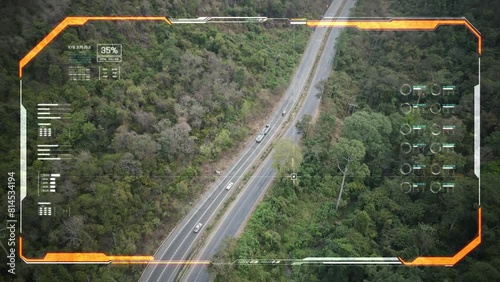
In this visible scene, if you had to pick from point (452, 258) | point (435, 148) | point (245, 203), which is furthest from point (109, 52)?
point (452, 258)

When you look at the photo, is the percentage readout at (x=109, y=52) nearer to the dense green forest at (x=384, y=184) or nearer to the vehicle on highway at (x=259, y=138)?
the vehicle on highway at (x=259, y=138)

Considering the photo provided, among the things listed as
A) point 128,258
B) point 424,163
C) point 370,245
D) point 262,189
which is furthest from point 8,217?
point 424,163

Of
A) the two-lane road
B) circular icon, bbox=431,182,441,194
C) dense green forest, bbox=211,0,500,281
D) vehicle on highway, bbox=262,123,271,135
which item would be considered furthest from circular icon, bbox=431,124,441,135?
vehicle on highway, bbox=262,123,271,135

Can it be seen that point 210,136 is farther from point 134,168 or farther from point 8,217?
point 8,217

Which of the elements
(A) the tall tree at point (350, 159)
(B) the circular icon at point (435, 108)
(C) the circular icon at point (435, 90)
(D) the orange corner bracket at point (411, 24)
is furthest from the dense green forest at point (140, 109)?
(B) the circular icon at point (435, 108)

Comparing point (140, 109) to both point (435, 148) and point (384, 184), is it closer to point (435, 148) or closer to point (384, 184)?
point (384, 184)

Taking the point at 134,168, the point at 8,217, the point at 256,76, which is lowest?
the point at 8,217
